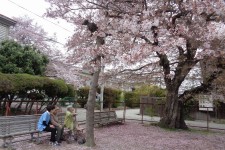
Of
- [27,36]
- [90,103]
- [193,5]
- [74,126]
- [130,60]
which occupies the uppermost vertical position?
[27,36]

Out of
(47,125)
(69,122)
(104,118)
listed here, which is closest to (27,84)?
(104,118)

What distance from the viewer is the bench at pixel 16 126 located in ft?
24.8

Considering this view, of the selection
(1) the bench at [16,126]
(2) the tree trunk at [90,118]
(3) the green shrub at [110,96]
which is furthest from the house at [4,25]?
(2) the tree trunk at [90,118]

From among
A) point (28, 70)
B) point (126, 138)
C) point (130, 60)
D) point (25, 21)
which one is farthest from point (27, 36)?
point (130, 60)

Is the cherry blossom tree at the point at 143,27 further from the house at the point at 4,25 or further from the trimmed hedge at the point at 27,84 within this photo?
the house at the point at 4,25

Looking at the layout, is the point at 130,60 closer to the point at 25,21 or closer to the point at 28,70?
the point at 28,70

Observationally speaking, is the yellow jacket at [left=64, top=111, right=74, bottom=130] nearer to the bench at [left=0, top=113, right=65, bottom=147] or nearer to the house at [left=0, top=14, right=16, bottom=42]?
the bench at [left=0, top=113, right=65, bottom=147]

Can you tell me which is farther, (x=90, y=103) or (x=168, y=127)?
(x=168, y=127)

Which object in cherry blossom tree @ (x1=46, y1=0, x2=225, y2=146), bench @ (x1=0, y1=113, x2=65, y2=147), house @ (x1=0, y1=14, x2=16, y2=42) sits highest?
house @ (x1=0, y1=14, x2=16, y2=42)

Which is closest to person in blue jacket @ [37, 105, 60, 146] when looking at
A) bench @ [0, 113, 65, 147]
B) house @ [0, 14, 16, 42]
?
bench @ [0, 113, 65, 147]

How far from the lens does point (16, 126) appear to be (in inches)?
316

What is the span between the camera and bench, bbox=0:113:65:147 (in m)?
7.55

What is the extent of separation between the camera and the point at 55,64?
88.2 ft

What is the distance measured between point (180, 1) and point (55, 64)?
63.2 ft
